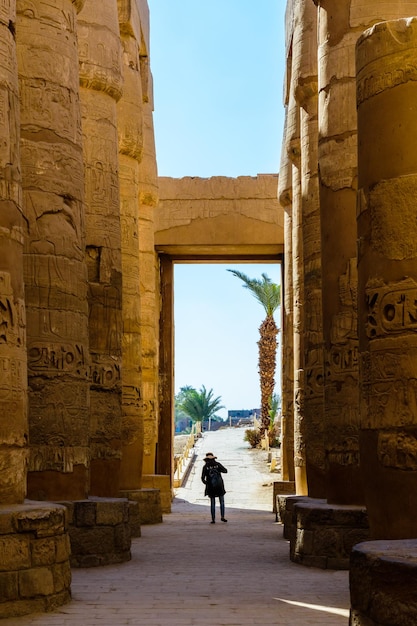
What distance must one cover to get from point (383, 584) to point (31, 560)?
2.98 metres

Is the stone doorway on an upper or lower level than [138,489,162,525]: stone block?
upper

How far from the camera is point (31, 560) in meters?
6.83

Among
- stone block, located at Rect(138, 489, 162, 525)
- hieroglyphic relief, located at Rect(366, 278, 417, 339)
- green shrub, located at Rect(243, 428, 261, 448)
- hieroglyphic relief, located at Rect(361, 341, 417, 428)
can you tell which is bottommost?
stone block, located at Rect(138, 489, 162, 525)

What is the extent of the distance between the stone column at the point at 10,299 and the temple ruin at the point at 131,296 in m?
0.02

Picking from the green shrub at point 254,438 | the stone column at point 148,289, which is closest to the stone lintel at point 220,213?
the stone column at point 148,289

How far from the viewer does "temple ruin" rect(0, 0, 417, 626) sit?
6250 mm

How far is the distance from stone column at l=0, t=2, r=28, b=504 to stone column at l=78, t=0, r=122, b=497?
14.1ft

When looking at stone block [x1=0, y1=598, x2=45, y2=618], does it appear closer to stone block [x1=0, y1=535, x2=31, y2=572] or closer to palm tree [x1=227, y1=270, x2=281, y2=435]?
stone block [x1=0, y1=535, x2=31, y2=572]

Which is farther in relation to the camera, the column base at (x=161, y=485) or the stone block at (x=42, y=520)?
the column base at (x=161, y=485)

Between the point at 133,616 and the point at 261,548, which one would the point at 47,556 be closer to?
the point at 133,616

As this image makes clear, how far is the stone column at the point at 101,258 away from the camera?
11.9 metres

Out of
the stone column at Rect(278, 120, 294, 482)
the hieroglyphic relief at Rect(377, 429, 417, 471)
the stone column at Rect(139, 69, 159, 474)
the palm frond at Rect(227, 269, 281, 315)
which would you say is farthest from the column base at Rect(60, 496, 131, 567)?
the palm frond at Rect(227, 269, 281, 315)

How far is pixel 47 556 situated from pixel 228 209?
15.8 metres

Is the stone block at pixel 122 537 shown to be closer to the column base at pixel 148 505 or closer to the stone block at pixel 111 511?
the stone block at pixel 111 511
